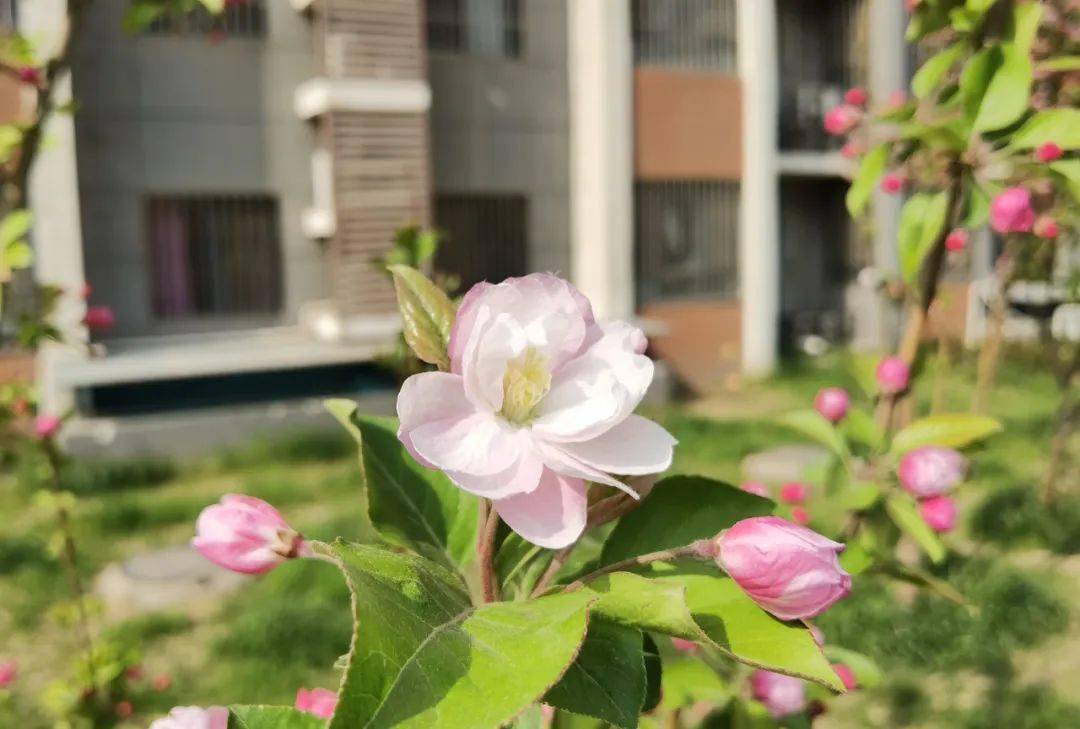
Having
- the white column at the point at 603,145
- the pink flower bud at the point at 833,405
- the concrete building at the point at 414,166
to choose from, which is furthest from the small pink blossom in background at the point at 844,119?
the white column at the point at 603,145

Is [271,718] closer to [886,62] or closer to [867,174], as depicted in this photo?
[867,174]

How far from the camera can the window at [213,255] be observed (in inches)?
354

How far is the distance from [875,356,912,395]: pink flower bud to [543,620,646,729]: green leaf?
1126 mm

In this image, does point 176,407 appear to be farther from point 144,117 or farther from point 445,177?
point 445,177

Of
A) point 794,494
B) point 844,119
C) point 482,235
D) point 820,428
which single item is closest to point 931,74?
point 820,428

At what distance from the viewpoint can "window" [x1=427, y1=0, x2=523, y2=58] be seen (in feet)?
32.2

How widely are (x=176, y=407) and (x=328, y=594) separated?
4195 mm

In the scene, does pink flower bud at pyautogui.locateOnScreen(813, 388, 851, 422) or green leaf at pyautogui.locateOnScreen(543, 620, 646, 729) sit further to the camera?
pink flower bud at pyautogui.locateOnScreen(813, 388, 851, 422)

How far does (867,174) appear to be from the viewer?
169 centimetres

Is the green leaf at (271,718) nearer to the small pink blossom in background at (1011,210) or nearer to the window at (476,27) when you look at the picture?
the small pink blossom in background at (1011,210)

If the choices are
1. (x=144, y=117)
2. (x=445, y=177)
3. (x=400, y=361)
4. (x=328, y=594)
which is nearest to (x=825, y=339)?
(x=445, y=177)

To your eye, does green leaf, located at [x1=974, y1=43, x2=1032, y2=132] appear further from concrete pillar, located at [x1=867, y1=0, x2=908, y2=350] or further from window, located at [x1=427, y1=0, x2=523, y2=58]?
concrete pillar, located at [x1=867, y1=0, x2=908, y2=350]

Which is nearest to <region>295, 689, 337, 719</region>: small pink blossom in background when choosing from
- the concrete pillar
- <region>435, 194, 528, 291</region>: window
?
<region>435, 194, 528, 291</region>: window

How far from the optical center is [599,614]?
0.73 meters
